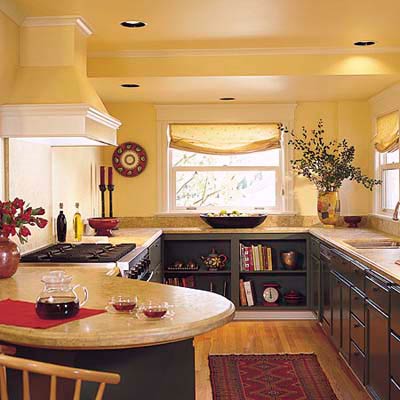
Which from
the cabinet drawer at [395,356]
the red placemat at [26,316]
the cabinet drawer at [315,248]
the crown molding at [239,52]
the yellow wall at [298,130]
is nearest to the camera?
the red placemat at [26,316]

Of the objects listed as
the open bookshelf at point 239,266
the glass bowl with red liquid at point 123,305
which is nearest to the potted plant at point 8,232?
the glass bowl with red liquid at point 123,305

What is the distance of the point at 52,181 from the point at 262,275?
8.65 ft

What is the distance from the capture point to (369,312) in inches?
163

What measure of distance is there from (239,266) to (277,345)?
3.74 feet

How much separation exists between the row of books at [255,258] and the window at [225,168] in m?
0.56

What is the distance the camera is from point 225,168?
719 centimetres

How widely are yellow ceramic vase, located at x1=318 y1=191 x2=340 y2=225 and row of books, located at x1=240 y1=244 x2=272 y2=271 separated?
2.03 ft

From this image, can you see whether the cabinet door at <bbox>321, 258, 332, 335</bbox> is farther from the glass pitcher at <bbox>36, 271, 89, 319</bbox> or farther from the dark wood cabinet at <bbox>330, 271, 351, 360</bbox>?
the glass pitcher at <bbox>36, 271, 89, 319</bbox>

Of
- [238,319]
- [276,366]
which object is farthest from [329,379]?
[238,319]

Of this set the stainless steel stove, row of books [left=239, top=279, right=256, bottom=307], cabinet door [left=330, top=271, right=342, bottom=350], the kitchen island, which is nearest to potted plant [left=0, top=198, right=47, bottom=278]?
the kitchen island

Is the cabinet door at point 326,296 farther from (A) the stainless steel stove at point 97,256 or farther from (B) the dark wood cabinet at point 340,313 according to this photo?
(A) the stainless steel stove at point 97,256

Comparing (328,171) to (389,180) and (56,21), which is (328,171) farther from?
(56,21)

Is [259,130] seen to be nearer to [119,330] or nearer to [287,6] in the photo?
[287,6]

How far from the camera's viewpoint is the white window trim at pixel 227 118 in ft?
23.1
